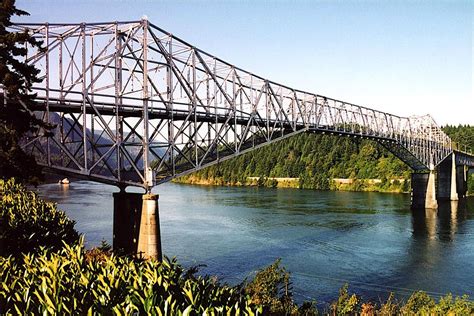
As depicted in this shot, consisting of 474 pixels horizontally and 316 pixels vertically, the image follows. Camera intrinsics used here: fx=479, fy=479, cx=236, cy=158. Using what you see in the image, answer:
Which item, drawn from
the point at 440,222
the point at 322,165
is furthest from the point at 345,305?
the point at 322,165

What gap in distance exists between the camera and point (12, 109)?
21.8 m

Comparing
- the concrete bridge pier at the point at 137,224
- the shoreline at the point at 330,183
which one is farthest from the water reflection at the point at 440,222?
the concrete bridge pier at the point at 137,224

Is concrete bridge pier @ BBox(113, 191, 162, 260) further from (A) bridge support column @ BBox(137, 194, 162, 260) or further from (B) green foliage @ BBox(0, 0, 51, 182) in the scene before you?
(B) green foliage @ BBox(0, 0, 51, 182)

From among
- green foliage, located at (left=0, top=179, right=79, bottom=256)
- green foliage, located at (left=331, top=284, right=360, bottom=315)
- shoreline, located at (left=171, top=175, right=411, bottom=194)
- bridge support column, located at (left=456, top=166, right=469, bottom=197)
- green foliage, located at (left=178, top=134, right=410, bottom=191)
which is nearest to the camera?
green foliage, located at (left=0, top=179, right=79, bottom=256)

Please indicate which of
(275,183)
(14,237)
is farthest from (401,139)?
(14,237)

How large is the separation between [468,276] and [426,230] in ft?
74.9

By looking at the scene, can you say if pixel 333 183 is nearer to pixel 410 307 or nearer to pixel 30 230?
pixel 410 307

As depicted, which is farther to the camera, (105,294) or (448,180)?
(448,180)

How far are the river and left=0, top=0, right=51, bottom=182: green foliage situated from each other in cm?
1416

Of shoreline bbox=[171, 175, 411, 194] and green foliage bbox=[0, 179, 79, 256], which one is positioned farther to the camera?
shoreline bbox=[171, 175, 411, 194]

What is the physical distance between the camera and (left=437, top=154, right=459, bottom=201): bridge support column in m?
94.6

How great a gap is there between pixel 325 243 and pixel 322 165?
97.1 meters

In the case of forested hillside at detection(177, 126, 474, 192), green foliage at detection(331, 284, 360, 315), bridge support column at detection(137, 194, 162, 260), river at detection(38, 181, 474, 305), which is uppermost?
forested hillside at detection(177, 126, 474, 192)

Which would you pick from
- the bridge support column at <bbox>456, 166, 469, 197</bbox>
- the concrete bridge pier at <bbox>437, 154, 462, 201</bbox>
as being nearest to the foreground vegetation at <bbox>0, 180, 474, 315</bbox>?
the concrete bridge pier at <bbox>437, 154, 462, 201</bbox>
